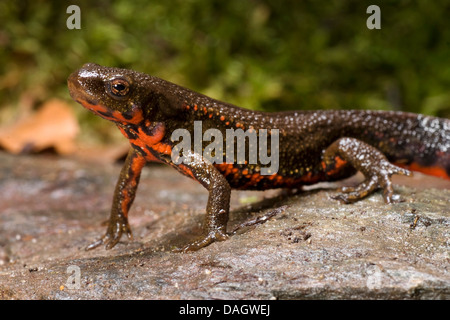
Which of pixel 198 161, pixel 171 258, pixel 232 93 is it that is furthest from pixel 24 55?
pixel 171 258

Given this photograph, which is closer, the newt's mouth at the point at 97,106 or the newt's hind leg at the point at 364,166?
the newt's mouth at the point at 97,106

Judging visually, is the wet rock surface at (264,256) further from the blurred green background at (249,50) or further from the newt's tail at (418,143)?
the blurred green background at (249,50)

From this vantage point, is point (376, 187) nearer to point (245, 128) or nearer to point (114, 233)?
point (245, 128)

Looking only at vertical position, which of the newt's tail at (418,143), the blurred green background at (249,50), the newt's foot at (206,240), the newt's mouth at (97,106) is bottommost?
the newt's foot at (206,240)

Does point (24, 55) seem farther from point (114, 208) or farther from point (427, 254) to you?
point (427, 254)

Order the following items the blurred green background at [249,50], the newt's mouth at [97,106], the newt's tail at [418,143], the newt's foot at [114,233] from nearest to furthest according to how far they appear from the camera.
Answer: the newt's mouth at [97,106] < the newt's foot at [114,233] < the newt's tail at [418,143] < the blurred green background at [249,50]

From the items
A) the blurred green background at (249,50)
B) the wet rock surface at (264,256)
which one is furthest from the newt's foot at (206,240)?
the blurred green background at (249,50)
